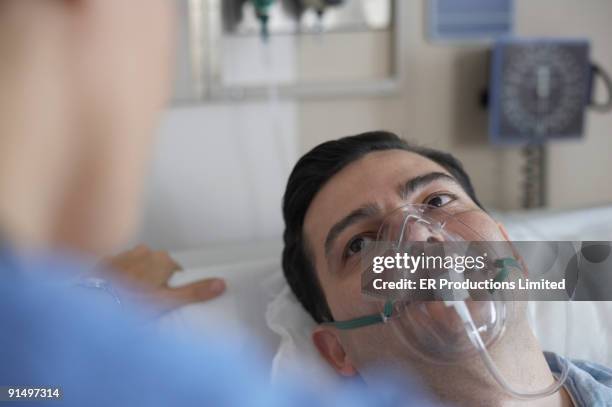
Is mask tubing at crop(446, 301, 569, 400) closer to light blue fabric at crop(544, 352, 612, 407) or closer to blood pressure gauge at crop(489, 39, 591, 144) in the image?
light blue fabric at crop(544, 352, 612, 407)

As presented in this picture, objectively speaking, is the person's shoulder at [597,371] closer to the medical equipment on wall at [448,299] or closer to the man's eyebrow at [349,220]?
the medical equipment on wall at [448,299]

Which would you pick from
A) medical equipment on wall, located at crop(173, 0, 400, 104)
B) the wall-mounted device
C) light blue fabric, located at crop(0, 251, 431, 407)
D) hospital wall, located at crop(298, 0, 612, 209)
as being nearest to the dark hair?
light blue fabric, located at crop(0, 251, 431, 407)

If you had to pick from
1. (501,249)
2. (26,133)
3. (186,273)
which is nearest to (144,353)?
(26,133)

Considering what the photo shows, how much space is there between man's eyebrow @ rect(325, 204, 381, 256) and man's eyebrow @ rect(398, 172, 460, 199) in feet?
0.19

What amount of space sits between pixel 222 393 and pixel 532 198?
182cm

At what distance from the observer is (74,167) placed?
0.37 m

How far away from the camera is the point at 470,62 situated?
Answer: 203 centimetres

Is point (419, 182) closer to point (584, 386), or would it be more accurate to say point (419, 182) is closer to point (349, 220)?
point (349, 220)

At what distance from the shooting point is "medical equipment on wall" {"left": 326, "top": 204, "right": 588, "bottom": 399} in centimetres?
67

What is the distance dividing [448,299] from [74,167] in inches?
17.7

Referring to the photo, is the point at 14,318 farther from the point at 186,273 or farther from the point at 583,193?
the point at 583,193

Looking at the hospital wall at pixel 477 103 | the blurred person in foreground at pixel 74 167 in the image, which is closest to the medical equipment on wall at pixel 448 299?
the blurred person in foreground at pixel 74 167

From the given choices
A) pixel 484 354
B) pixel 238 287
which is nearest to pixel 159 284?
pixel 238 287

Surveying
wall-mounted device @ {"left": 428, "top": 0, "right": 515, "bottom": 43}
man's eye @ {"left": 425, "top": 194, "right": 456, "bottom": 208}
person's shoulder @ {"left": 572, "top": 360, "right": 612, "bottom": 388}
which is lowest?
person's shoulder @ {"left": 572, "top": 360, "right": 612, "bottom": 388}
